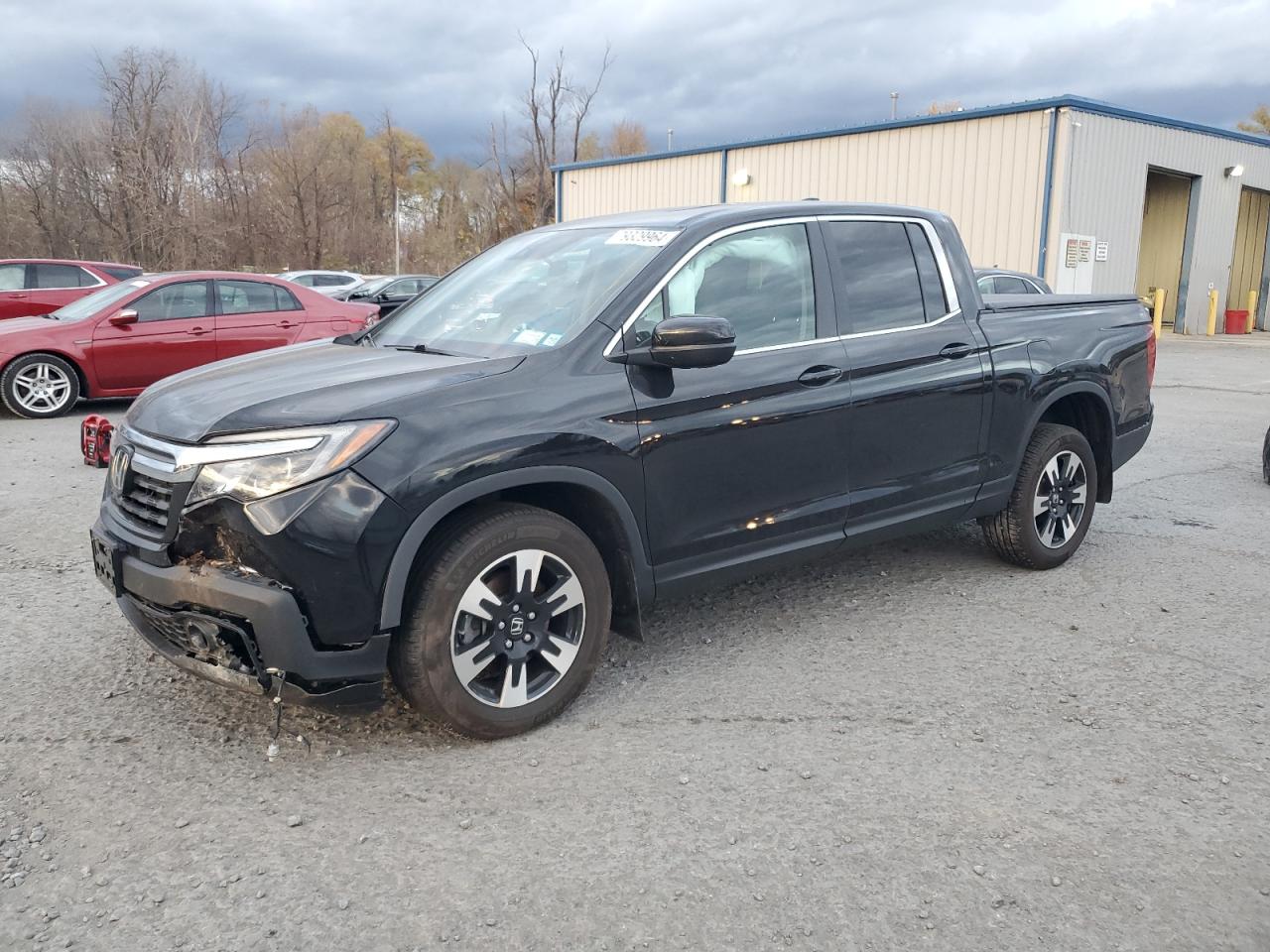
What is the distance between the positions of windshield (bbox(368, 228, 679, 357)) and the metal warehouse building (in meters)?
18.8

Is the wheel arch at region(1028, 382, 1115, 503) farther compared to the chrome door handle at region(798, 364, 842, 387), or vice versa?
the wheel arch at region(1028, 382, 1115, 503)

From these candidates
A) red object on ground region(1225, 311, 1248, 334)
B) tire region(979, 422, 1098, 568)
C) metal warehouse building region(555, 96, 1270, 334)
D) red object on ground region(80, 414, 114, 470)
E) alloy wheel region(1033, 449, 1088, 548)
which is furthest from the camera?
red object on ground region(1225, 311, 1248, 334)

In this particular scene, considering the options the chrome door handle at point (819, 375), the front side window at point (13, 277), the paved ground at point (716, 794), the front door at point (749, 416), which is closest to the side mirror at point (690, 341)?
the front door at point (749, 416)

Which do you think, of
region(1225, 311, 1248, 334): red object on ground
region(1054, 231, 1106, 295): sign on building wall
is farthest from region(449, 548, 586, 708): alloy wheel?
region(1225, 311, 1248, 334): red object on ground

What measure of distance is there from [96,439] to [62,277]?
8.36 meters

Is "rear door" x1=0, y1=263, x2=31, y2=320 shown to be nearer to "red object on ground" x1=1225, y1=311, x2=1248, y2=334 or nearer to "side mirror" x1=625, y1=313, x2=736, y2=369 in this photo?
"side mirror" x1=625, y1=313, x2=736, y2=369

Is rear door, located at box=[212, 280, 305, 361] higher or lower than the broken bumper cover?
higher

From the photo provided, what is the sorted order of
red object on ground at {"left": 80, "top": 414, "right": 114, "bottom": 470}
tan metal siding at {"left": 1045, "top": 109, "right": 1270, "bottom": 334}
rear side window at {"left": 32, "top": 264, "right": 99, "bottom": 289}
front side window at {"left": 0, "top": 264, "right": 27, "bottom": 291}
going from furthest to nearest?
tan metal siding at {"left": 1045, "top": 109, "right": 1270, "bottom": 334}, rear side window at {"left": 32, "top": 264, "right": 99, "bottom": 289}, front side window at {"left": 0, "top": 264, "right": 27, "bottom": 291}, red object on ground at {"left": 80, "top": 414, "right": 114, "bottom": 470}

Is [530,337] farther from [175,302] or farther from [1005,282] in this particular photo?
[1005,282]

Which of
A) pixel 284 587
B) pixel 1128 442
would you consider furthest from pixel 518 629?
pixel 1128 442

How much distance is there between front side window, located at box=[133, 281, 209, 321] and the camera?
34.3ft

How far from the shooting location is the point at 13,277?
1356cm

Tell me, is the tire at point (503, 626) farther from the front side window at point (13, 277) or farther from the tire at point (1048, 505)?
the front side window at point (13, 277)

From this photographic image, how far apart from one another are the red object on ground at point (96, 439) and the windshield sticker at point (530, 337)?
14.6ft
